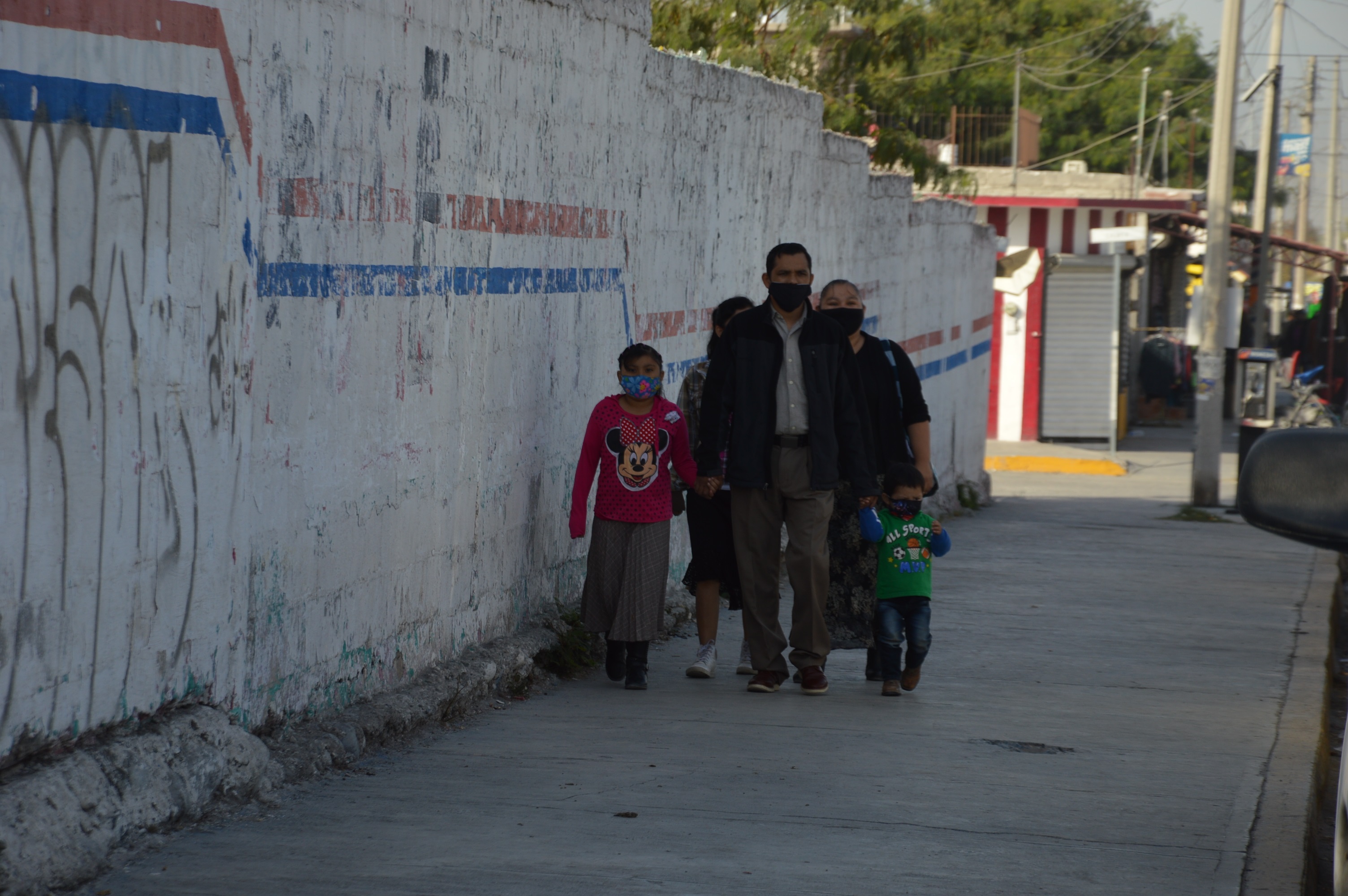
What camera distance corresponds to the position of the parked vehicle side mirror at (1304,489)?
9.39ft

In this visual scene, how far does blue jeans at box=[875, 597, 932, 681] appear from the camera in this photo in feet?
23.6

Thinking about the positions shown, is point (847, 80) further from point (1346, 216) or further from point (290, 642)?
point (1346, 216)

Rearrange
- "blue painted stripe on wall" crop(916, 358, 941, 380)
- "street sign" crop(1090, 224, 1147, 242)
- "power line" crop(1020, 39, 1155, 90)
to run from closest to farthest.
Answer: "blue painted stripe on wall" crop(916, 358, 941, 380) < "street sign" crop(1090, 224, 1147, 242) < "power line" crop(1020, 39, 1155, 90)

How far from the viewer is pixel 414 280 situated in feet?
20.1

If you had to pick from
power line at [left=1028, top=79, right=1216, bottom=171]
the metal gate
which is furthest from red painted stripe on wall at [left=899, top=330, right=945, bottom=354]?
power line at [left=1028, top=79, right=1216, bottom=171]

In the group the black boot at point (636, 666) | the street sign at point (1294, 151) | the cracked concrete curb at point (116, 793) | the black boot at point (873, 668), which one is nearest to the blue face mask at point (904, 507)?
the black boot at point (873, 668)

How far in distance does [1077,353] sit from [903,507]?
20952mm

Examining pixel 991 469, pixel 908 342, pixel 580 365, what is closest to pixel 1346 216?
pixel 991 469

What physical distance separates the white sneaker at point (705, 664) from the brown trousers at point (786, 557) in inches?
14.1

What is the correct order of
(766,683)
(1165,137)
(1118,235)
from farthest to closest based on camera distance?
1. (1165,137)
2. (1118,235)
3. (766,683)

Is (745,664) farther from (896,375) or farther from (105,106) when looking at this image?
(105,106)

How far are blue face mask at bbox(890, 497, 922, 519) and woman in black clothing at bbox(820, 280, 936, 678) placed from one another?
134 millimetres

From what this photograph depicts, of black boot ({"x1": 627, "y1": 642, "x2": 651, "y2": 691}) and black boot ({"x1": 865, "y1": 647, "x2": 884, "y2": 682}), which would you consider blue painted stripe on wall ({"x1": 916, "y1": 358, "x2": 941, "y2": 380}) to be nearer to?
black boot ({"x1": 865, "y1": 647, "x2": 884, "y2": 682})

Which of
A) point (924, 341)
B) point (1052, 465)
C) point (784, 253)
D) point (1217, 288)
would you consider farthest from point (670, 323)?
point (1052, 465)
